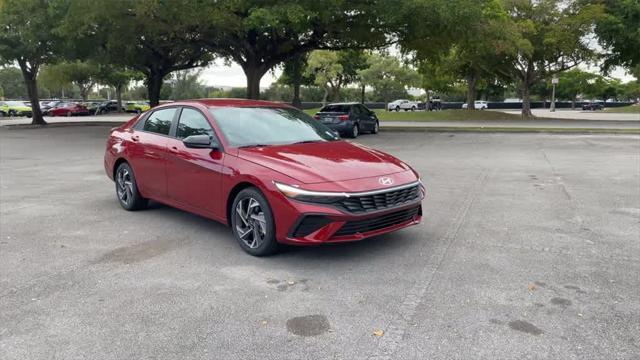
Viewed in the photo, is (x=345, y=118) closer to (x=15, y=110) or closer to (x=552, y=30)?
(x=552, y=30)

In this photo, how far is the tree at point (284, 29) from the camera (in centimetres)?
1714

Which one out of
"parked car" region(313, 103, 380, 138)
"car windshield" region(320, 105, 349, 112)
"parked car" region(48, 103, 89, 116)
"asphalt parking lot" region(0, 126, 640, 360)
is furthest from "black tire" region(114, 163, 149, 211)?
"parked car" region(48, 103, 89, 116)

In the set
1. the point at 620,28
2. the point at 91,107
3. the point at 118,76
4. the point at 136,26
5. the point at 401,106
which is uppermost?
the point at 620,28

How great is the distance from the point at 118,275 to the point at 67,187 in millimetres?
5521

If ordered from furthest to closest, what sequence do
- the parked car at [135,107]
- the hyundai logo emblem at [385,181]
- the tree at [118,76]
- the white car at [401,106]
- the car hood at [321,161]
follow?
the white car at [401,106] → the parked car at [135,107] → the tree at [118,76] → the hyundai logo emblem at [385,181] → the car hood at [321,161]

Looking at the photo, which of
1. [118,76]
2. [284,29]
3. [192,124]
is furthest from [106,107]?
[192,124]

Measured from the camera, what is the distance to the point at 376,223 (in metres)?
5.11

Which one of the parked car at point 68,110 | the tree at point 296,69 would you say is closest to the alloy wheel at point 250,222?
the tree at point 296,69

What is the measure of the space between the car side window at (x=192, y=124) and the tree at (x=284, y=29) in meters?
10.8

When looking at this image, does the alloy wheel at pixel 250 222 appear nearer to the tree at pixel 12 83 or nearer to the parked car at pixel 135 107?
the parked car at pixel 135 107

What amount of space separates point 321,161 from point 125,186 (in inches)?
137

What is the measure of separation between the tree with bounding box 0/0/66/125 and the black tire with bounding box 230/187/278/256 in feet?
58.3

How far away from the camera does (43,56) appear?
94.5ft

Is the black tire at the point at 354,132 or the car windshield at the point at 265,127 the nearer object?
the car windshield at the point at 265,127
